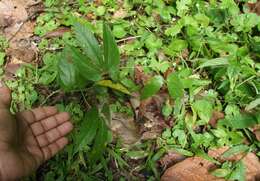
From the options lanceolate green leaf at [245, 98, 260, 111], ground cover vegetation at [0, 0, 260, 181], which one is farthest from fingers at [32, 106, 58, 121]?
lanceolate green leaf at [245, 98, 260, 111]

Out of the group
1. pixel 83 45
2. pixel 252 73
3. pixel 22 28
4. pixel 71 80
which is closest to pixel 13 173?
pixel 71 80

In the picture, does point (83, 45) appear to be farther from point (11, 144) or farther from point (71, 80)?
point (11, 144)

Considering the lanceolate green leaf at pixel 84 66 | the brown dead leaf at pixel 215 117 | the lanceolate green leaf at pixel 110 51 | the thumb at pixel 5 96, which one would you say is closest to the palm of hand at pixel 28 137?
the thumb at pixel 5 96

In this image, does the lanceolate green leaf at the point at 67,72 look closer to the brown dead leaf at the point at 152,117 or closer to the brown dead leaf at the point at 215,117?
the brown dead leaf at the point at 152,117

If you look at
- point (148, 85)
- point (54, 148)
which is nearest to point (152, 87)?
point (148, 85)

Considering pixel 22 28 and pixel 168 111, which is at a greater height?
pixel 22 28

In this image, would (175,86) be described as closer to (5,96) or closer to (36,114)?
(36,114)
